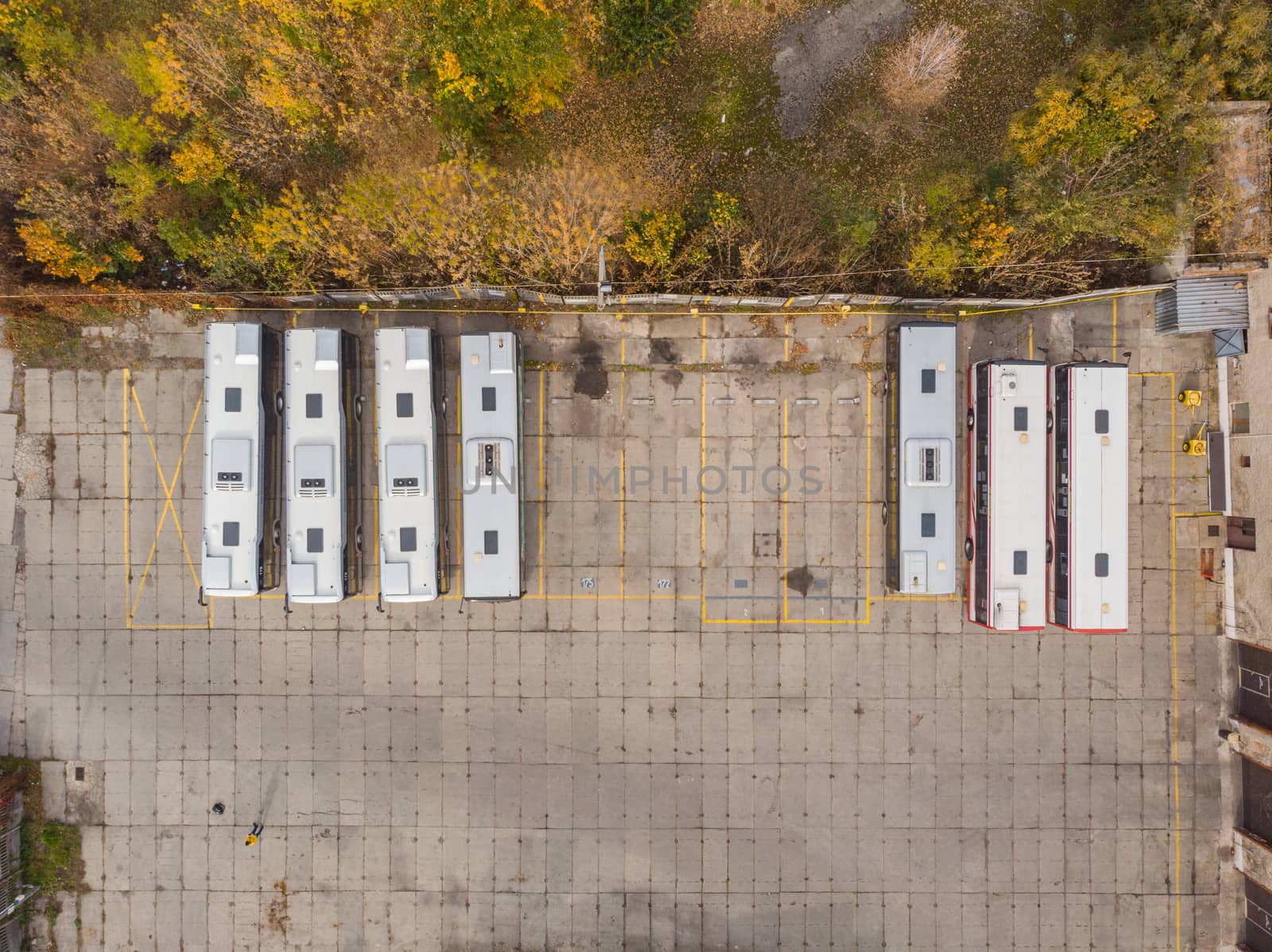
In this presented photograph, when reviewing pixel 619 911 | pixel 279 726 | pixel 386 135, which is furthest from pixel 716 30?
pixel 619 911

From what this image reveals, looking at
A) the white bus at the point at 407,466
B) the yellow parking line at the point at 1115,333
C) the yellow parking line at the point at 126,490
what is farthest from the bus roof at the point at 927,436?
the yellow parking line at the point at 126,490

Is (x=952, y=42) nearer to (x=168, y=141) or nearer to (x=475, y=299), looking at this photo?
(x=475, y=299)

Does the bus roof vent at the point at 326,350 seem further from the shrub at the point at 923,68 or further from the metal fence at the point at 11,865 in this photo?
the shrub at the point at 923,68

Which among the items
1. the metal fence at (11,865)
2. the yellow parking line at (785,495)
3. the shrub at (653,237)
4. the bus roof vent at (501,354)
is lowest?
the metal fence at (11,865)

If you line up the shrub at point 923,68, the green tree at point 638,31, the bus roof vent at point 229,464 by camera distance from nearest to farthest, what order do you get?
the bus roof vent at point 229,464 → the green tree at point 638,31 → the shrub at point 923,68

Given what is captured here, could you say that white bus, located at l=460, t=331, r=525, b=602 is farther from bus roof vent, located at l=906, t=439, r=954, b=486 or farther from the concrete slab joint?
the concrete slab joint

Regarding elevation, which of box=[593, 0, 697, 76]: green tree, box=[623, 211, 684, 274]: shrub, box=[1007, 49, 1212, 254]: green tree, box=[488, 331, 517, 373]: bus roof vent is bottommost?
box=[488, 331, 517, 373]: bus roof vent

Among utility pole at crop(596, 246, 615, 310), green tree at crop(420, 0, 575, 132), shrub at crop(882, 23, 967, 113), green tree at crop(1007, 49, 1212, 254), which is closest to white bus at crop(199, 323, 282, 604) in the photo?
green tree at crop(420, 0, 575, 132)

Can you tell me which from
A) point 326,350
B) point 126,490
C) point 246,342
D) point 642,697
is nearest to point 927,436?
point 642,697
